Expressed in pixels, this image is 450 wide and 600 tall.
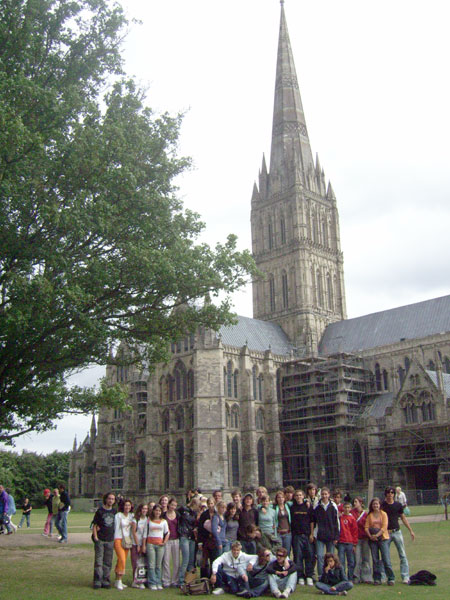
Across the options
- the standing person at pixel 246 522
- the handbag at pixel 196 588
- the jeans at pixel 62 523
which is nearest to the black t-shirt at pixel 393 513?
the standing person at pixel 246 522

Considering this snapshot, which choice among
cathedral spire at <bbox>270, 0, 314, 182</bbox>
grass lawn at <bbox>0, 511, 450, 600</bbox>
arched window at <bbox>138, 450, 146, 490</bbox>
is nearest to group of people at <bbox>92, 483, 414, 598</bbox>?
grass lawn at <bbox>0, 511, 450, 600</bbox>

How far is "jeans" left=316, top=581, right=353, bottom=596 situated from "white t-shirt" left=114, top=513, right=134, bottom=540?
4294mm

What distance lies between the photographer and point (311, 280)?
228ft

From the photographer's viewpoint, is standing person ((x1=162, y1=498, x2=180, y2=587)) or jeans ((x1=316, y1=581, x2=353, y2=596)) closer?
jeans ((x1=316, y1=581, x2=353, y2=596))

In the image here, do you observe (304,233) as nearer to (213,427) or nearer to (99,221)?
(213,427)

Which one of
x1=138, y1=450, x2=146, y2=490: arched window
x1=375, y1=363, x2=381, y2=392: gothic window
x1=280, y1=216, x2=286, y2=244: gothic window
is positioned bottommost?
x1=138, y1=450, x2=146, y2=490: arched window

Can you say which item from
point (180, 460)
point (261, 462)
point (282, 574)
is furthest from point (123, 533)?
point (261, 462)

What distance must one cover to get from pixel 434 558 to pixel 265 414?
1606 inches

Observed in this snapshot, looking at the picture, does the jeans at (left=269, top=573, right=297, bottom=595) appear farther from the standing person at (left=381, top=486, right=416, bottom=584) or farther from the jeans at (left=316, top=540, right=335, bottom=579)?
the standing person at (left=381, top=486, right=416, bottom=584)

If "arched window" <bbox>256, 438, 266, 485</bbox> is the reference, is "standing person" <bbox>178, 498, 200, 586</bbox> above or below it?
below

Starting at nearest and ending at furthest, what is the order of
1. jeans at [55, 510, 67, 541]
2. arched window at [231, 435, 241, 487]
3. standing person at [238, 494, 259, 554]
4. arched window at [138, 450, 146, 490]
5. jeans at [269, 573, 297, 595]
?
jeans at [269, 573, 297, 595]
standing person at [238, 494, 259, 554]
jeans at [55, 510, 67, 541]
arched window at [231, 435, 241, 487]
arched window at [138, 450, 146, 490]

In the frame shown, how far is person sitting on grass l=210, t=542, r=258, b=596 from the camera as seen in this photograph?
523 inches

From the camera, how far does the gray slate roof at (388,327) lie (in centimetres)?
5841

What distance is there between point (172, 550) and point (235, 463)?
133 ft
